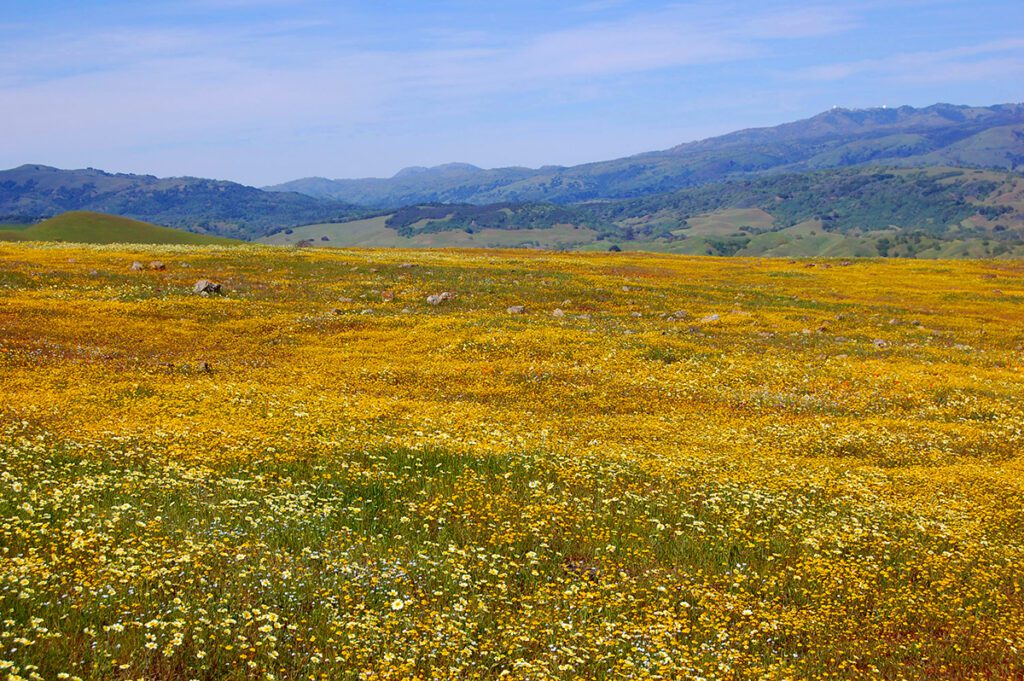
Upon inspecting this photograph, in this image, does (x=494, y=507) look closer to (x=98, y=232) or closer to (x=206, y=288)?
(x=206, y=288)

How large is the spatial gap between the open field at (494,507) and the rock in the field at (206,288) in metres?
11.3

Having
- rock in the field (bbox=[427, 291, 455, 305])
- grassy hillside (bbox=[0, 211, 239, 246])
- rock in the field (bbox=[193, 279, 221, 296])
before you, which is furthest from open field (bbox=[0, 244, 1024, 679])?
grassy hillside (bbox=[0, 211, 239, 246])

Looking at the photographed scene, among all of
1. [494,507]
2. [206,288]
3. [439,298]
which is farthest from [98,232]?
[494,507]

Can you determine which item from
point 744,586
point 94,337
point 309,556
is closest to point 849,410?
point 744,586

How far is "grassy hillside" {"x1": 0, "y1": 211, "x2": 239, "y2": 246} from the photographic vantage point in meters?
114

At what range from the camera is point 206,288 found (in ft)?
167

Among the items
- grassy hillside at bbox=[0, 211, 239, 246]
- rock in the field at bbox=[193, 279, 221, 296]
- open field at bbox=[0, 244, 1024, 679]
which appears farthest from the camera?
grassy hillside at bbox=[0, 211, 239, 246]

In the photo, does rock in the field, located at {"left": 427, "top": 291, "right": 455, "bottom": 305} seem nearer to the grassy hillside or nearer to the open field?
the open field

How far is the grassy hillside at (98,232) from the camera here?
113500 millimetres

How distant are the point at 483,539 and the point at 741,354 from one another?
27.4 m

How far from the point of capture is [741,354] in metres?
38.4

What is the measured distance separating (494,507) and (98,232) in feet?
419

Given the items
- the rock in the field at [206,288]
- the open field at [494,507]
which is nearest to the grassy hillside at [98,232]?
the rock in the field at [206,288]

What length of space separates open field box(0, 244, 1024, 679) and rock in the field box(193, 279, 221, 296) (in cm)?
1135
